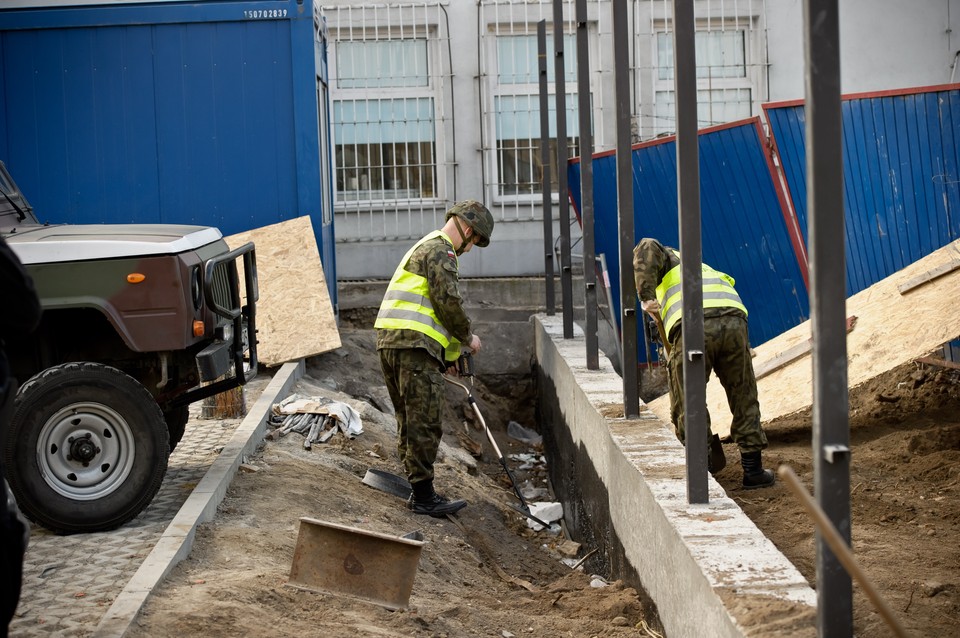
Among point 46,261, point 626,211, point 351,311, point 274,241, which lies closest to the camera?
point 46,261

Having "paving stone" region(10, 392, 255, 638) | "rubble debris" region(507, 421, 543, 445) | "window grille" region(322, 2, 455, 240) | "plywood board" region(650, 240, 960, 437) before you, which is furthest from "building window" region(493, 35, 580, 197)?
"paving stone" region(10, 392, 255, 638)

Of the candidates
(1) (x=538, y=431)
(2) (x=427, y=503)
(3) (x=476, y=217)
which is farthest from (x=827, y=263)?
(1) (x=538, y=431)

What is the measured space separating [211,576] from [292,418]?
3.58 meters

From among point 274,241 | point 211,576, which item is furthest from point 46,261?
point 274,241

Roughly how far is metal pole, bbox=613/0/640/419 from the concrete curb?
2.48 m

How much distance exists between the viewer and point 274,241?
1119cm

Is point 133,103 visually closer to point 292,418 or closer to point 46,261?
point 292,418

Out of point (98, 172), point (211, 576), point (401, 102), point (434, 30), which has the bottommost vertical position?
point (211, 576)

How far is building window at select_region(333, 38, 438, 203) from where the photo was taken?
1500 cm

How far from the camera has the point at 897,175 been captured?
419 inches

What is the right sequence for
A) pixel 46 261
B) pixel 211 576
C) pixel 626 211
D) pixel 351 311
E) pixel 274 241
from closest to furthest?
pixel 211 576 < pixel 46 261 < pixel 626 211 < pixel 274 241 < pixel 351 311

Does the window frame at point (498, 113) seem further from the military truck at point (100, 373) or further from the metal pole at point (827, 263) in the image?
the metal pole at point (827, 263)

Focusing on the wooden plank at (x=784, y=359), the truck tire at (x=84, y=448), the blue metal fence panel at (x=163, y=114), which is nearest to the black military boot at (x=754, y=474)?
the wooden plank at (x=784, y=359)

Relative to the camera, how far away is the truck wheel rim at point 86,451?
5.82 m
